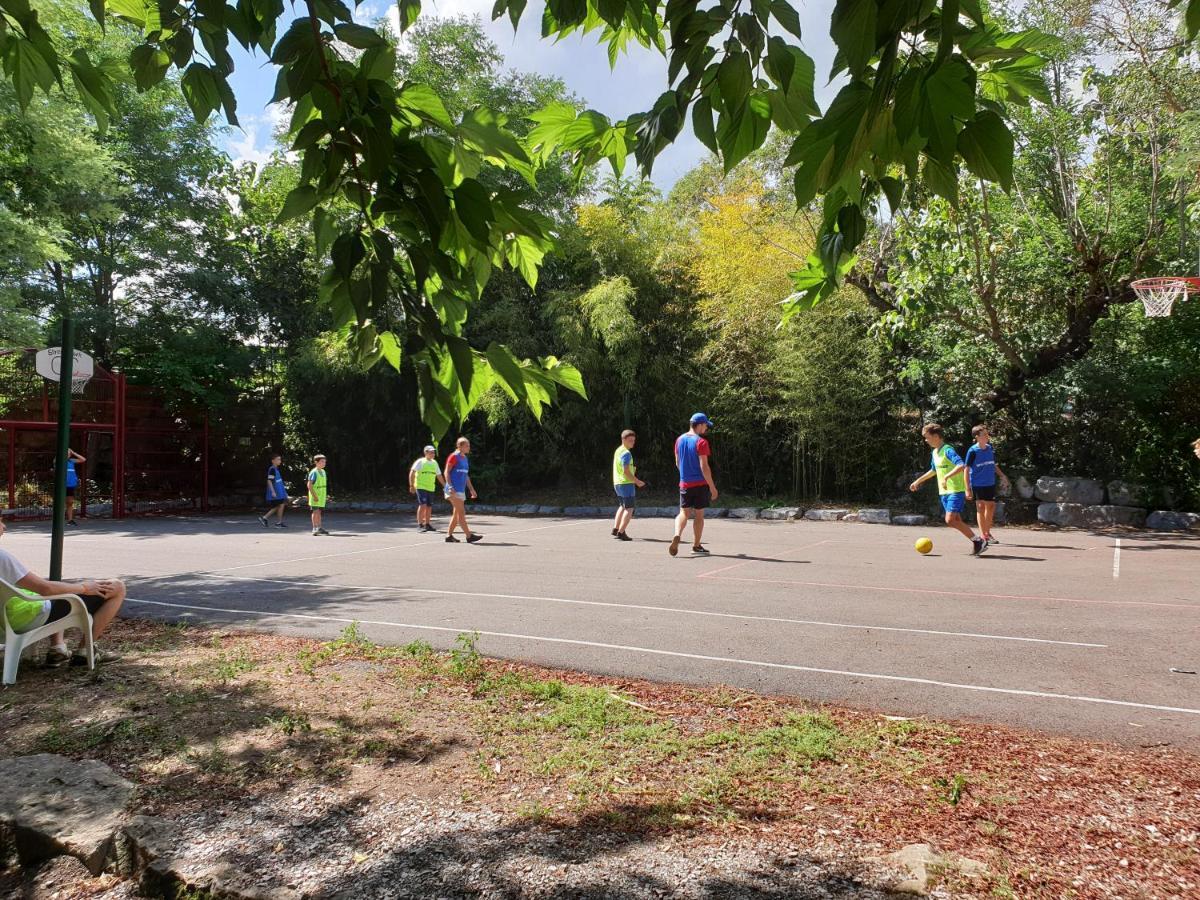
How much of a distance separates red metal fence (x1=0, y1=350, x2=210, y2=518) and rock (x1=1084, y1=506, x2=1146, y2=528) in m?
21.1

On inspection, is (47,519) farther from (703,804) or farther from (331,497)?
(703,804)

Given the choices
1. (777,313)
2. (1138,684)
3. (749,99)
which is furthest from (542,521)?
(749,99)

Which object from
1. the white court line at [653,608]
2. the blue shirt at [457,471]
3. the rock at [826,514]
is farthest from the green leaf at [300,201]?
the rock at [826,514]

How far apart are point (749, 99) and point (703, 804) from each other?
7.86 ft

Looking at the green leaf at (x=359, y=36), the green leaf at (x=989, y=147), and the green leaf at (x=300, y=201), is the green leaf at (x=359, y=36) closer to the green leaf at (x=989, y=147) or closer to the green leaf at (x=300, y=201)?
the green leaf at (x=300, y=201)

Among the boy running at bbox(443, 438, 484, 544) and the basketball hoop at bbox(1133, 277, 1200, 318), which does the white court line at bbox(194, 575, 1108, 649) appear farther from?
the basketball hoop at bbox(1133, 277, 1200, 318)

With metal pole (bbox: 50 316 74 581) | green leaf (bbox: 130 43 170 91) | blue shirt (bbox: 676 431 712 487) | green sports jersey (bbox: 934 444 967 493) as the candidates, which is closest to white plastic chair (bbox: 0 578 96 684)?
metal pole (bbox: 50 316 74 581)

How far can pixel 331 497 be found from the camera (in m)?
23.8

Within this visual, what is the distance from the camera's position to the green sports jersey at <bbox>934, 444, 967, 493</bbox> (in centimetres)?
1123

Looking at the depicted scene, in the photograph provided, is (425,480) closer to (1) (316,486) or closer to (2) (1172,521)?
(1) (316,486)

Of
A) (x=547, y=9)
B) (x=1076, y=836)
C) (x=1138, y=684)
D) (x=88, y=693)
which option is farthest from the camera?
(x=1138, y=684)

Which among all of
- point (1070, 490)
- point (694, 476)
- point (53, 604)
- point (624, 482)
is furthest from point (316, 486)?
point (1070, 490)

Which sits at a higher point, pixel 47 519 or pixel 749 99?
pixel 749 99

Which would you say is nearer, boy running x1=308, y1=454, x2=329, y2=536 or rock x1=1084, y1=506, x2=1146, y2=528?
rock x1=1084, y1=506, x2=1146, y2=528
